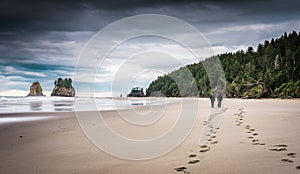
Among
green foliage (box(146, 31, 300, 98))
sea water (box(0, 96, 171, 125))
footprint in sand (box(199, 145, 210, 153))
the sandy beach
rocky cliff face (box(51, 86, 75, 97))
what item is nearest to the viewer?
the sandy beach

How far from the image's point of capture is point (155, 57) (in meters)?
13.6

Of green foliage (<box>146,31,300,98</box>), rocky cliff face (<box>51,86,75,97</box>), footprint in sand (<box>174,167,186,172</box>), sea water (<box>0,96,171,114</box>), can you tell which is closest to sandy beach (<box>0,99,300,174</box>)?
footprint in sand (<box>174,167,186,172</box>)

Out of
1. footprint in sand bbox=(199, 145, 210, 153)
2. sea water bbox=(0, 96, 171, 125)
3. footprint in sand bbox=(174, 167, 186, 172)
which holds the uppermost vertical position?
sea water bbox=(0, 96, 171, 125)

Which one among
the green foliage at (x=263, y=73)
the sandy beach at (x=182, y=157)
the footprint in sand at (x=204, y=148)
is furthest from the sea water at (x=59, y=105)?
the green foliage at (x=263, y=73)

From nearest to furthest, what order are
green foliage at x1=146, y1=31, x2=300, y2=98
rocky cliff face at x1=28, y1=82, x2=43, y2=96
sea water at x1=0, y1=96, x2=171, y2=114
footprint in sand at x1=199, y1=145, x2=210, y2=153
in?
footprint in sand at x1=199, y1=145, x2=210, y2=153, sea water at x1=0, y1=96, x2=171, y2=114, green foliage at x1=146, y1=31, x2=300, y2=98, rocky cliff face at x1=28, y1=82, x2=43, y2=96

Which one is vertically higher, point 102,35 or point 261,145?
point 102,35

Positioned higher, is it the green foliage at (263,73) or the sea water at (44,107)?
the green foliage at (263,73)

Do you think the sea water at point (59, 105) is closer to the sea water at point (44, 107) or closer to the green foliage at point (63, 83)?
the sea water at point (44, 107)

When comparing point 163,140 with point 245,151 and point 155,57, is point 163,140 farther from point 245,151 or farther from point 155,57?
point 155,57

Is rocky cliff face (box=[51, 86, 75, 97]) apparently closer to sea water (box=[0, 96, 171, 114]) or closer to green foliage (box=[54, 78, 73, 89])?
green foliage (box=[54, 78, 73, 89])

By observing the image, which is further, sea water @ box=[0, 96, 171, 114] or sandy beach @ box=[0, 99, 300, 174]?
sea water @ box=[0, 96, 171, 114]

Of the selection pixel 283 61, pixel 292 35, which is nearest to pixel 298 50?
pixel 283 61

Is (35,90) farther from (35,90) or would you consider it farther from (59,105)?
(59,105)

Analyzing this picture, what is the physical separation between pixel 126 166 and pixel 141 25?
24.3 ft
